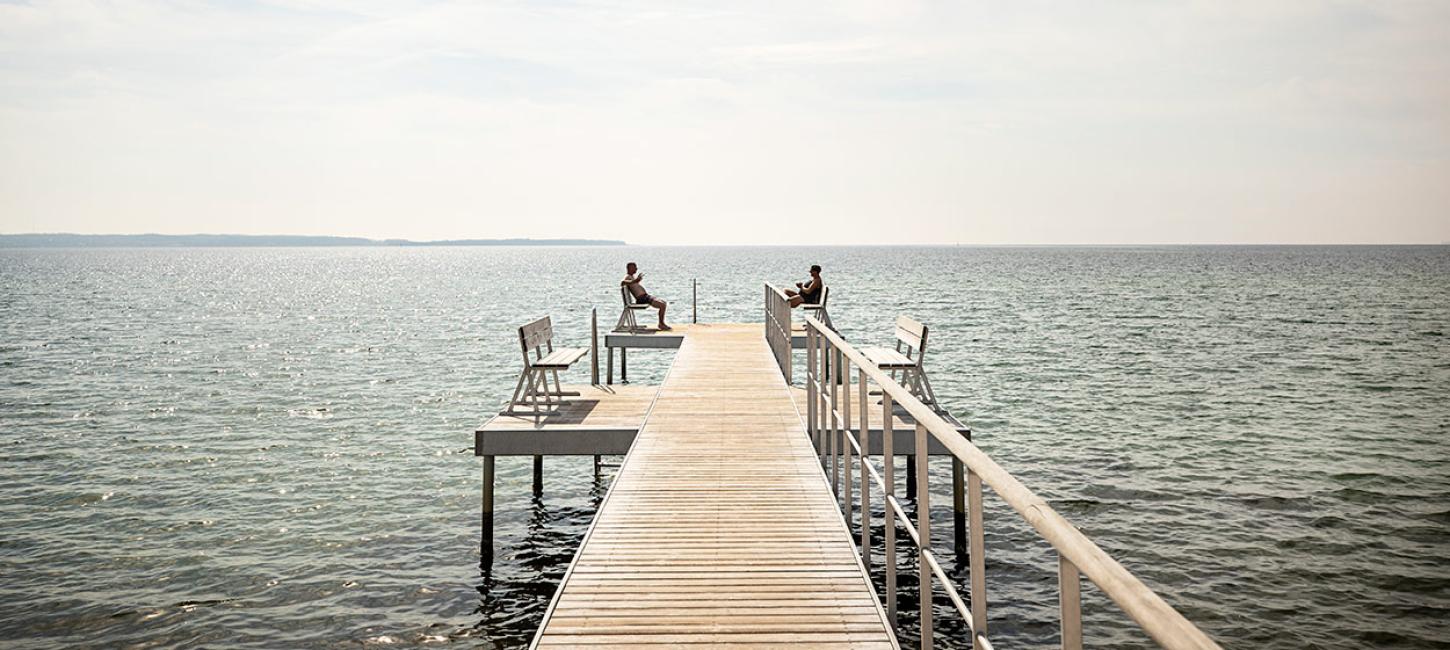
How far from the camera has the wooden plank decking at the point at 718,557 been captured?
4.77m

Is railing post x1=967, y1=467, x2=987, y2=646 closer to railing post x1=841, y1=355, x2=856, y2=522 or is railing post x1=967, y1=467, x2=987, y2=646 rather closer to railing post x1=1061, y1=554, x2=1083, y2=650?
railing post x1=1061, y1=554, x2=1083, y2=650

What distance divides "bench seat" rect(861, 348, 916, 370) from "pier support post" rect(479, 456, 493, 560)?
4.37m

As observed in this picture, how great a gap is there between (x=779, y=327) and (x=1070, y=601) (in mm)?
12604

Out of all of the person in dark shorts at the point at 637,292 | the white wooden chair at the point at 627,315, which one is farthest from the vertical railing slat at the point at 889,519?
the person in dark shorts at the point at 637,292

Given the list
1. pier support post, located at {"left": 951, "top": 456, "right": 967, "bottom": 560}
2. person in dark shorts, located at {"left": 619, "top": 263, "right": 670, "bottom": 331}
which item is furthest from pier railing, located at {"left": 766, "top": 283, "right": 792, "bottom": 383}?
person in dark shorts, located at {"left": 619, "top": 263, "right": 670, "bottom": 331}

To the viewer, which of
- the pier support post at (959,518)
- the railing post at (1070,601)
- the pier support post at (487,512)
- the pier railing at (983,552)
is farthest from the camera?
the pier support post at (959,518)

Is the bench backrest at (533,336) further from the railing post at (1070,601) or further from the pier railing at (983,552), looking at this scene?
the railing post at (1070,601)

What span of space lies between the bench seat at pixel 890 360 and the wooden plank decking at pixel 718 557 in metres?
1.93

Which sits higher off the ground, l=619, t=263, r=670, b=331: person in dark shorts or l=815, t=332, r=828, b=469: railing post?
l=619, t=263, r=670, b=331: person in dark shorts

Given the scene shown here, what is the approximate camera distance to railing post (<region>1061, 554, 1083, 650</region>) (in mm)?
2337

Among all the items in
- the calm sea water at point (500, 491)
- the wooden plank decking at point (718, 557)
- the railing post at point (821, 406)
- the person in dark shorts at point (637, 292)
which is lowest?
the calm sea water at point (500, 491)

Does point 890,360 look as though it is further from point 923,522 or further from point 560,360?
point 923,522

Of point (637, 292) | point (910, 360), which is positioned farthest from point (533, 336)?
point (637, 292)

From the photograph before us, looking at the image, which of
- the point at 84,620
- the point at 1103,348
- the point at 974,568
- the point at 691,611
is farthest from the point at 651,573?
the point at 1103,348
